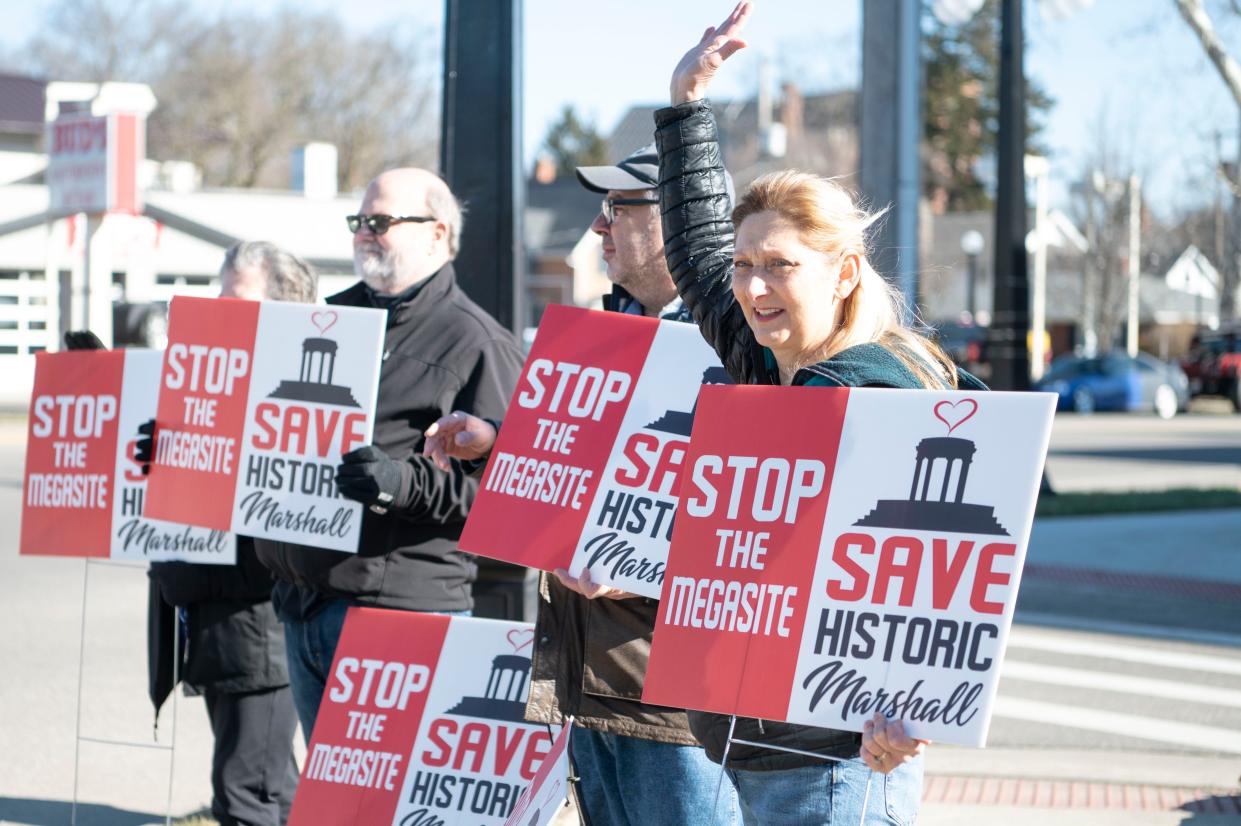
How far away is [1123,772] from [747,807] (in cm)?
421

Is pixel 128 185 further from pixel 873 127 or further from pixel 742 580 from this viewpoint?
pixel 742 580

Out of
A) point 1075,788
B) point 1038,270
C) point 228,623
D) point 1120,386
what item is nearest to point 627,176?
point 228,623

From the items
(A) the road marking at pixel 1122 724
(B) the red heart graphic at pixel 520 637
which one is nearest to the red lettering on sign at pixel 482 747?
(B) the red heart graphic at pixel 520 637

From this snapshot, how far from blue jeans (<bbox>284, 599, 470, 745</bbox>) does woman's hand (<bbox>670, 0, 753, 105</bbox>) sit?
1.83 metres

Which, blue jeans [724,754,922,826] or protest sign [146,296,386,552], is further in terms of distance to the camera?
protest sign [146,296,386,552]

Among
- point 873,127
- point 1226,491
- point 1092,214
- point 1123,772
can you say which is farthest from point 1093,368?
point 1123,772

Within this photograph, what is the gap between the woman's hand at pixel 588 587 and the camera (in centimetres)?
350

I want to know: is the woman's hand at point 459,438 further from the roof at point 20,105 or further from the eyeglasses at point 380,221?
the roof at point 20,105

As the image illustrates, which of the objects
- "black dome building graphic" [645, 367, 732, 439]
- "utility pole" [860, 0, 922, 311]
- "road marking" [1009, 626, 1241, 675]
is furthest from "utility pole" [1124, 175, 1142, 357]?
"black dome building graphic" [645, 367, 732, 439]

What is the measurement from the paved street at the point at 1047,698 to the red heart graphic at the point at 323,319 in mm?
2467

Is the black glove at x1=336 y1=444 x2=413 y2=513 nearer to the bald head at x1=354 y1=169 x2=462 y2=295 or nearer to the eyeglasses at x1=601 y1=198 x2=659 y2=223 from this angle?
the bald head at x1=354 y1=169 x2=462 y2=295

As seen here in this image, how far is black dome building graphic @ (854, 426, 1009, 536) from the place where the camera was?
108 inches

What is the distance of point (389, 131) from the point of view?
63.5 metres

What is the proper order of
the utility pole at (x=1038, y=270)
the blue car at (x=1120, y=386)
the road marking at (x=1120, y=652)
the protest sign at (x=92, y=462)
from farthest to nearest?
the utility pole at (x=1038, y=270), the blue car at (x=1120, y=386), the road marking at (x=1120, y=652), the protest sign at (x=92, y=462)
